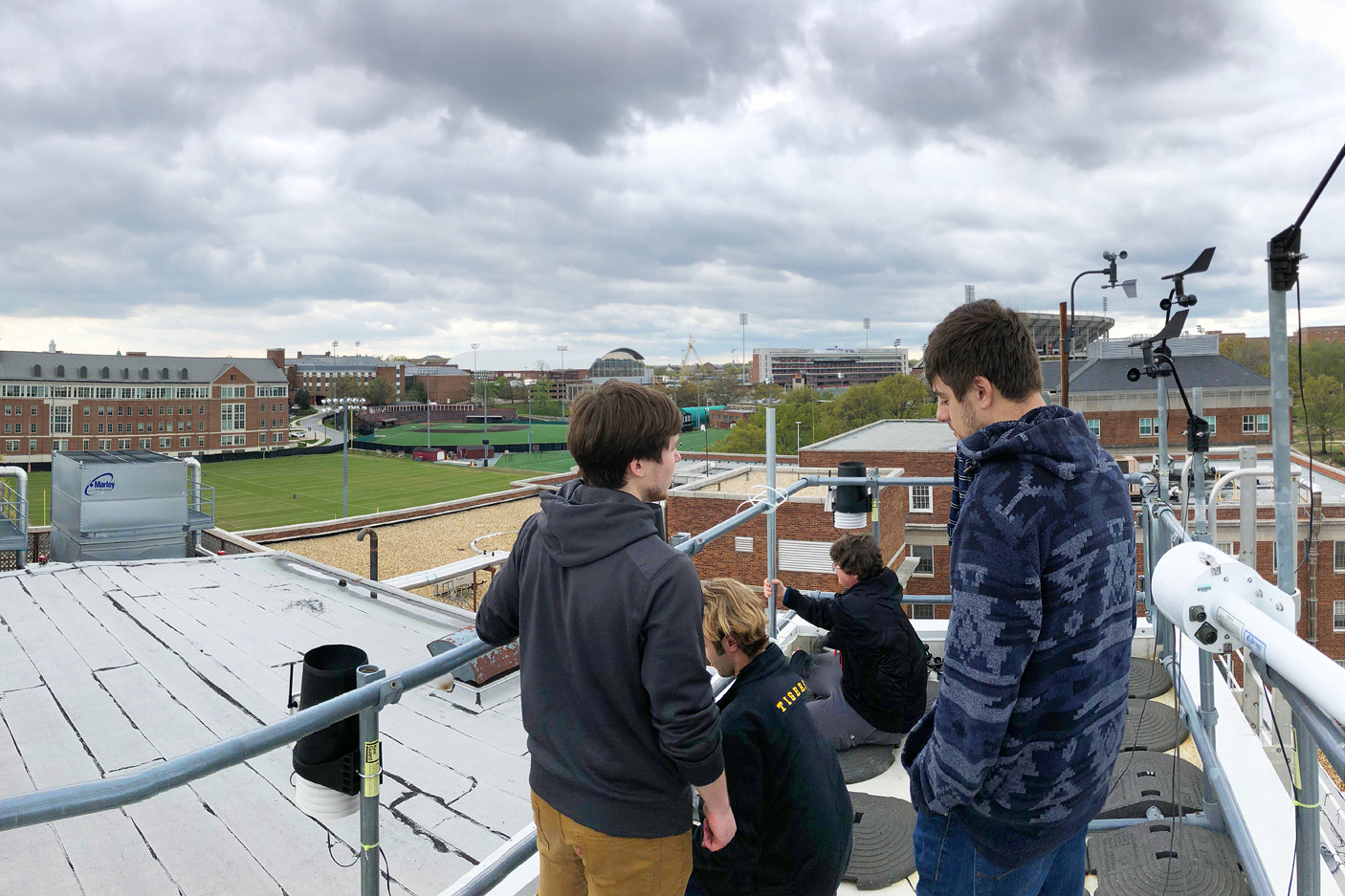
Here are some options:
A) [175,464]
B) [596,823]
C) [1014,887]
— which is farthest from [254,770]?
[175,464]

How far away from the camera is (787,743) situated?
75.2 inches

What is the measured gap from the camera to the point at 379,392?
124688 millimetres

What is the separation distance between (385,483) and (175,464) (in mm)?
40181

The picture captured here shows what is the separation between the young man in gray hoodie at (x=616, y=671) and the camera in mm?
1428

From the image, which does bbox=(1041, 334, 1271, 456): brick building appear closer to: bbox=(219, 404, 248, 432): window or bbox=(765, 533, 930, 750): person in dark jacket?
bbox=(765, 533, 930, 750): person in dark jacket

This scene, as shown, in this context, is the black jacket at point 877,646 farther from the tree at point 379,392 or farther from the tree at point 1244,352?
the tree at point 379,392

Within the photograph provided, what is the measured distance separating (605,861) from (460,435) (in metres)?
90.8

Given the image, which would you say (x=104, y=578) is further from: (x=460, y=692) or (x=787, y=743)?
(x=787, y=743)

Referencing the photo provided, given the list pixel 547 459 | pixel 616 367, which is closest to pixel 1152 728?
pixel 547 459

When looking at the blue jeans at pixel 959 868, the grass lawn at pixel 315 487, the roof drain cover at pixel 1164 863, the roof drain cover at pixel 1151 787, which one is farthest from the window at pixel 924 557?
the blue jeans at pixel 959 868

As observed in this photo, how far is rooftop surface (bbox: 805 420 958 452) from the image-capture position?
30484mm

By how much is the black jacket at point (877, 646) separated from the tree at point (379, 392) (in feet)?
418

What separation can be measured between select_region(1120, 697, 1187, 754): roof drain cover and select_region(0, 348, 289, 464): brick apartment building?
281 feet

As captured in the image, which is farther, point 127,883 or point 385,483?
point 385,483
